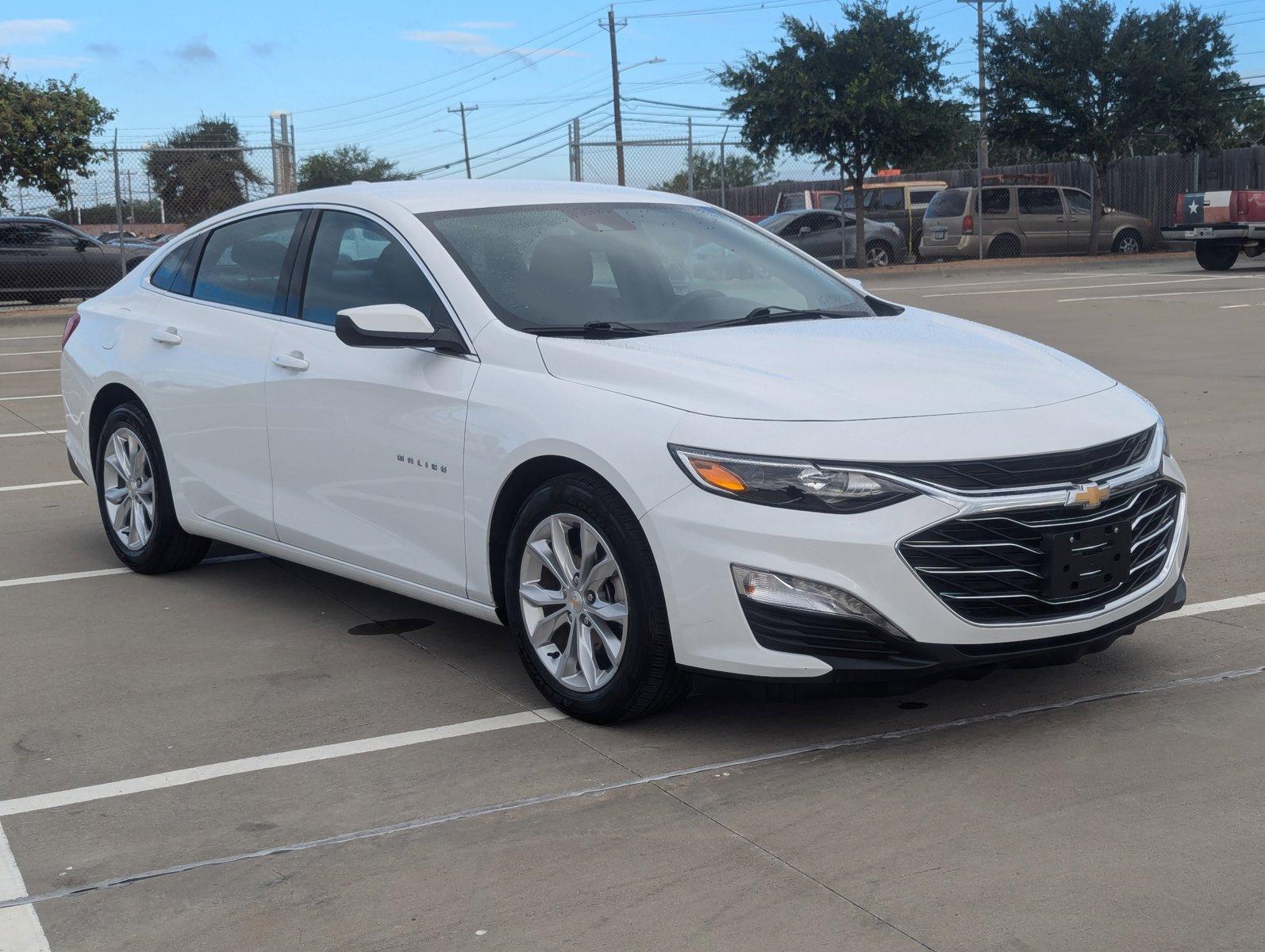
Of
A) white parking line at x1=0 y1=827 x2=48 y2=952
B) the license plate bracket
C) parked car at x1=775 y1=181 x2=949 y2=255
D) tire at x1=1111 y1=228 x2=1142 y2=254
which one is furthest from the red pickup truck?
white parking line at x1=0 y1=827 x2=48 y2=952

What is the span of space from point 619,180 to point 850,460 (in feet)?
76.4

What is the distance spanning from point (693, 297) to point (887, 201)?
30525 millimetres

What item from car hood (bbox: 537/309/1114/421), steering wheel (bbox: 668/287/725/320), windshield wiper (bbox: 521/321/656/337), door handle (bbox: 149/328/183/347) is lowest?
car hood (bbox: 537/309/1114/421)

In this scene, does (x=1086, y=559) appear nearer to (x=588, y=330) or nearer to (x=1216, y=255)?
(x=588, y=330)

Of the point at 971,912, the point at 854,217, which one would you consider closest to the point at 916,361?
the point at 971,912

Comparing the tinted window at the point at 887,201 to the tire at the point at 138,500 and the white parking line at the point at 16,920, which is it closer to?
the tire at the point at 138,500

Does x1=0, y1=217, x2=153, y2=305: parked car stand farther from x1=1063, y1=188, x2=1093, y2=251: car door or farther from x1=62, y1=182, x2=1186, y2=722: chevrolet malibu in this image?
x1=62, y1=182, x2=1186, y2=722: chevrolet malibu

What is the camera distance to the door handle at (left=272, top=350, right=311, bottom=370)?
5.50 m

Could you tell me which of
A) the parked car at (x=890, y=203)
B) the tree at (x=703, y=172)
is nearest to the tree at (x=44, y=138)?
the tree at (x=703, y=172)

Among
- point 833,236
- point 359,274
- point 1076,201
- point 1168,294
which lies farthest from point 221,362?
point 1076,201

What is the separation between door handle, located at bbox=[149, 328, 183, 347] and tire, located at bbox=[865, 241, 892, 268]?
27146mm

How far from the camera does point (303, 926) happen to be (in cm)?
329

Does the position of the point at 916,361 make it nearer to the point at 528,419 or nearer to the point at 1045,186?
the point at 528,419

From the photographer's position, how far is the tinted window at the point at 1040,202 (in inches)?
1283
